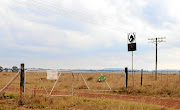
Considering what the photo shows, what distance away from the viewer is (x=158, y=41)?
158ft

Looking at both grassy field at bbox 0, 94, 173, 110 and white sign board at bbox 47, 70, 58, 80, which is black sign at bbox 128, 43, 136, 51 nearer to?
white sign board at bbox 47, 70, 58, 80

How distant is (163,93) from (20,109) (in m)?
13.4

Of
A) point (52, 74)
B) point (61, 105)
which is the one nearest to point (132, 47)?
point (52, 74)

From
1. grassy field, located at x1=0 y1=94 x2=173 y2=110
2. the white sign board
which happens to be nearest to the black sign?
the white sign board

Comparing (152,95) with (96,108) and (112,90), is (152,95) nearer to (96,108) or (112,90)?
(112,90)

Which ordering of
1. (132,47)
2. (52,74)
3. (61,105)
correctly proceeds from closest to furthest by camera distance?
1. (61,105)
2. (52,74)
3. (132,47)

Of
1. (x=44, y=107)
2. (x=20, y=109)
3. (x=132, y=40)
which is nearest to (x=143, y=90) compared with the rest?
(x=132, y=40)

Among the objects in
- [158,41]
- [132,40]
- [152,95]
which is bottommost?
[152,95]

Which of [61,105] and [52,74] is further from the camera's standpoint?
[52,74]

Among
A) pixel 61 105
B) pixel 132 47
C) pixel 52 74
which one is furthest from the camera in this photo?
pixel 132 47

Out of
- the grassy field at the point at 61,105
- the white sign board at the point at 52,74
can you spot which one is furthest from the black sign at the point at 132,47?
the grassy field at the point at 61,105

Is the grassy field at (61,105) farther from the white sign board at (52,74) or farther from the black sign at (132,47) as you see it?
the black sign at (132,47)

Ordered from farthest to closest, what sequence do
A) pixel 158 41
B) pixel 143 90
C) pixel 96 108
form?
pixel 158 41
pixel 143 90
pixel 96 108

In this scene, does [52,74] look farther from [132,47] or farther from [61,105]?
[132,47]
